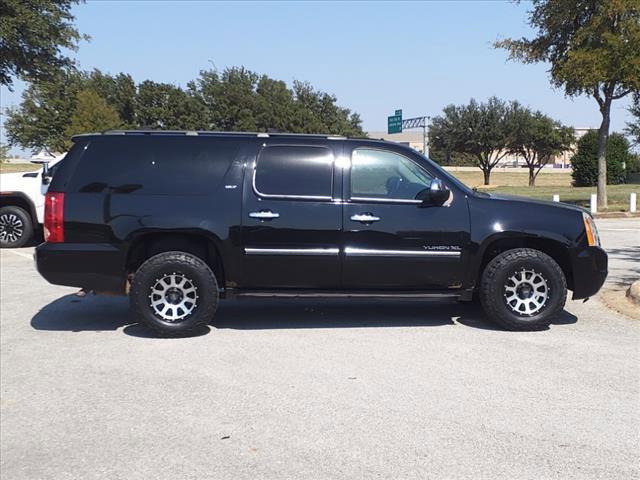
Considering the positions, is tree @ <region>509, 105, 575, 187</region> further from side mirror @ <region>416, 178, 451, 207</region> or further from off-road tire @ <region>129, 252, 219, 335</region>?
off-road tire @ <region>129, 252, 219, 335</region>

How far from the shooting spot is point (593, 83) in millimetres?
18609

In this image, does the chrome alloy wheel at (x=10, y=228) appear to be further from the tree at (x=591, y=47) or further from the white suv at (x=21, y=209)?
the tree at (x=591, y=47)

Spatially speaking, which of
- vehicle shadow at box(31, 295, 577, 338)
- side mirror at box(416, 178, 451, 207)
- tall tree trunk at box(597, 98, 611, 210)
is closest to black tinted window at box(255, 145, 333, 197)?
side mirror at box(416, 178, 451, 207)

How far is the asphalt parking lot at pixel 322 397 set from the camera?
3615 millimetres

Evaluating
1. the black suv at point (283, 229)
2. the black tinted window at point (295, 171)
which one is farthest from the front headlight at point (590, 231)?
the black tinted window at point (295, 171)

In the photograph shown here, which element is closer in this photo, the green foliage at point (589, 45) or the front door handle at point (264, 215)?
the front door handle at point (264, 215)

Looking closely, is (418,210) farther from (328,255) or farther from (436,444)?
(436,444)

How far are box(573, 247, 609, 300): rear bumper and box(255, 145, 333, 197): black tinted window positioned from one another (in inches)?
100

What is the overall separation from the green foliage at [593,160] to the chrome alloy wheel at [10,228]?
43.9 metres

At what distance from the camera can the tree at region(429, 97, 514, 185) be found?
5769cm

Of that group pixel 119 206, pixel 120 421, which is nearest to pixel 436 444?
pixel 120 421

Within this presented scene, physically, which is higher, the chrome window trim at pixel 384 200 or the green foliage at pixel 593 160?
the green foliage at pixel 593 160

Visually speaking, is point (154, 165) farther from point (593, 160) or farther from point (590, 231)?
point (593, 160)

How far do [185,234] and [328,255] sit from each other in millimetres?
1403
